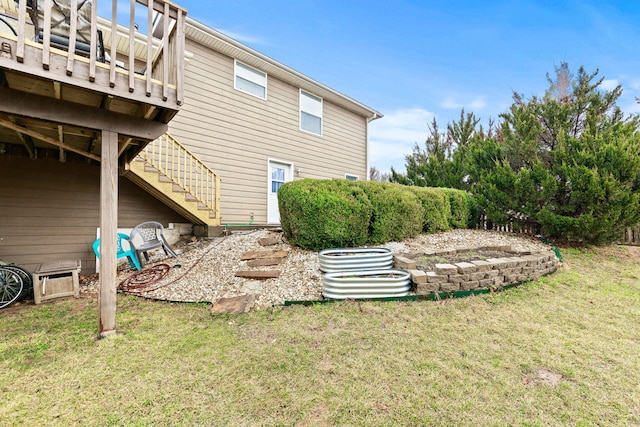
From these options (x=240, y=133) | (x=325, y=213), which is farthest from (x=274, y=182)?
(x=325, y=213)

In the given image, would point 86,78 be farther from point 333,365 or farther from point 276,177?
point 276,177

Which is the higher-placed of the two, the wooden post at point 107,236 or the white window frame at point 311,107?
the white window frame at point 311,107

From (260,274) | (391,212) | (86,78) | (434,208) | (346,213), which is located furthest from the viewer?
(434,208)

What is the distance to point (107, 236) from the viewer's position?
2783 mm

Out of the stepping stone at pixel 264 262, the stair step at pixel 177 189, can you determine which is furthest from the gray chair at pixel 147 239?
the stepping stone at pixel 264 262

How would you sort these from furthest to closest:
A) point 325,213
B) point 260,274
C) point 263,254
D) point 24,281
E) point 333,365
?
point 263,254
point 325,213
point 260,274
point 24,281
point 333,365

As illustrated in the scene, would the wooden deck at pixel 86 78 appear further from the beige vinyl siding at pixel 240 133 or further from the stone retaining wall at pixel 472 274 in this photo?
the beige vinyl siding at pixel 240 133

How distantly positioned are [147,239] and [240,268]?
93.0 inches

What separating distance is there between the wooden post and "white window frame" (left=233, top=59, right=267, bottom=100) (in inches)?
218

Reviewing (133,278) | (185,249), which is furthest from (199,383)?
(185,249)

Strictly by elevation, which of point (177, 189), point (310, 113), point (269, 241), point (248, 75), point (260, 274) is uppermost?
point (248, 75)

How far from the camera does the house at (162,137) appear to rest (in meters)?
2.69

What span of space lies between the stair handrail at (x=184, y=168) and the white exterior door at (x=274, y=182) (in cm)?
182

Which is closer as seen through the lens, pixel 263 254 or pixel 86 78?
pixel 86 78
